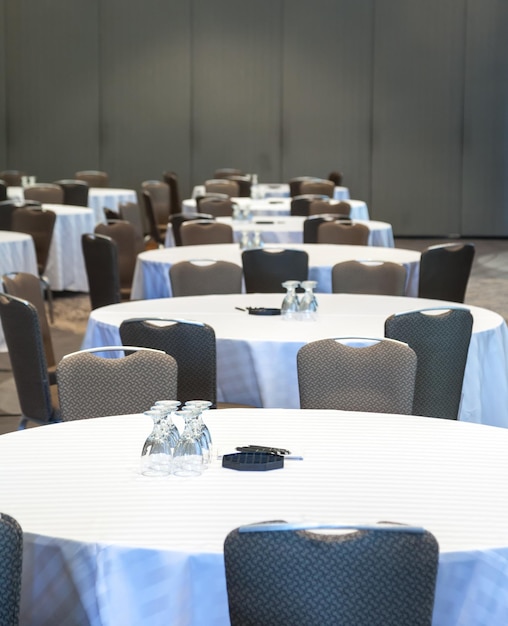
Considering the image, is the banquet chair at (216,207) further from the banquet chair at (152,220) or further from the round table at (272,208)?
the banquet chair at (152,220)

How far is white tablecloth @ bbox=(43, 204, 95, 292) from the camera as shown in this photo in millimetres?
11414

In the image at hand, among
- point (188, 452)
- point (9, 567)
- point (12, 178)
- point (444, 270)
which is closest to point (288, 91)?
point (12, 178)

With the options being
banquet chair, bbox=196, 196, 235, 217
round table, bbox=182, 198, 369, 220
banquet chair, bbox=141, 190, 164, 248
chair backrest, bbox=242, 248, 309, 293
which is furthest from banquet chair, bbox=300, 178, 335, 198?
chair backrest, bbox=242, 248, 309, 293

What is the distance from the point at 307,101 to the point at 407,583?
14.9 m

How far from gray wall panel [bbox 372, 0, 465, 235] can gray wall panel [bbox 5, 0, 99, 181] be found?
13.2ft

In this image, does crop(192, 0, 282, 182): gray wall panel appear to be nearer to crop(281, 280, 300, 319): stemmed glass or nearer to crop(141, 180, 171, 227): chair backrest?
crop(141, 180, 171, 227): chair backrest

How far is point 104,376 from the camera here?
4145 mm

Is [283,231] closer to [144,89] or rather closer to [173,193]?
[173,193]

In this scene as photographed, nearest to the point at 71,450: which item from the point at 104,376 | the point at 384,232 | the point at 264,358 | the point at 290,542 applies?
the point at 104,376

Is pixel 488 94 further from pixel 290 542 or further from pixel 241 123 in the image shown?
pixel 290 542

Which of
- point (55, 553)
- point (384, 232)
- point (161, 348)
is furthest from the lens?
point (384, 232)

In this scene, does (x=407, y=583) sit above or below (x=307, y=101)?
below

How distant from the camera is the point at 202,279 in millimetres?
6688

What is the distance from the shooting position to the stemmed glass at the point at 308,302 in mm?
5443
